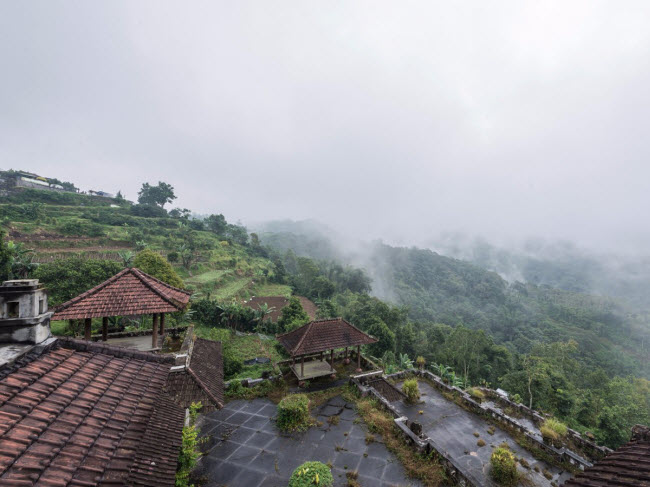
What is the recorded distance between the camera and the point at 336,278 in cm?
6681

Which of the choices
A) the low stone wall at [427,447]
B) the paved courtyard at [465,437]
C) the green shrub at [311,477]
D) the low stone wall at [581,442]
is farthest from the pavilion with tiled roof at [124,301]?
the low stone wall at [581,442]

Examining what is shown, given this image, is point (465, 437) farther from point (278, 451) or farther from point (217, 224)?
point (217, 224)

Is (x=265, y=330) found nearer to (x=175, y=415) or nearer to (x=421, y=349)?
(x=421, y=349)

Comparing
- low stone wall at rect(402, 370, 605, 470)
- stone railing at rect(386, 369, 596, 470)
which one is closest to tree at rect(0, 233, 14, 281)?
stone railing at rect(386, 369, 596, 470)

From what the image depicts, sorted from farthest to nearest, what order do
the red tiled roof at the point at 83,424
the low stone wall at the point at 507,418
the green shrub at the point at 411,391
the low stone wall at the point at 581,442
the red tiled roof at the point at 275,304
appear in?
the red tiled roof at the point at 275,304 < the green shrub at the point at 411,391 < the low stone wall at the point at 581,442 < the low stone wall at the point at 507,418 < the red tiled roof at the point at 83,424

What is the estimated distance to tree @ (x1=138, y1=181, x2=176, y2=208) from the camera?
79.2 meters

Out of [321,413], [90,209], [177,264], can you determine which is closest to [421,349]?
[321,413]

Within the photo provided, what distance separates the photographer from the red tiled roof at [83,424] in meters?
3.08

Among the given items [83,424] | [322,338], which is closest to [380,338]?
[322,338]

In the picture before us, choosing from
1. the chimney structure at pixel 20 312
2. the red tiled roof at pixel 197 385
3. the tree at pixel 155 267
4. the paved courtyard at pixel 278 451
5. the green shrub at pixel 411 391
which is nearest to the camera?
the chimney structure at pixel 20 312

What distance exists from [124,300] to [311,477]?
8270 millimetres

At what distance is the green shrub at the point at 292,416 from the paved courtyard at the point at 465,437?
5347mm

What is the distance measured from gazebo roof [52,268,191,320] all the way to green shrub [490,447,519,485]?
1236 cm

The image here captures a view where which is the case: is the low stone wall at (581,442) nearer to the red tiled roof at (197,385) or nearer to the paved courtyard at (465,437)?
the paved courtyard at (465,437)
